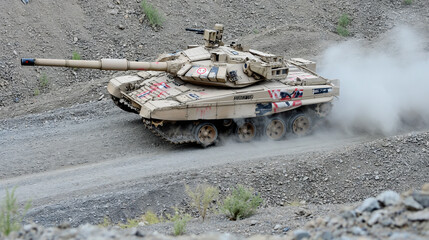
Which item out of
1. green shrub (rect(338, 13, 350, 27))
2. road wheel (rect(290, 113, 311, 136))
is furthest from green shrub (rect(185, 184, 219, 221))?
green shrub (rect(338, 13, 350, 27))

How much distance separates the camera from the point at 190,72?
20.3 m

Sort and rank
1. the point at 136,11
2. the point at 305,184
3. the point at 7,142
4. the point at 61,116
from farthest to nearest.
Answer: the point at 136,11, the point at 61,116, the point at 7,142, the point at 305,184

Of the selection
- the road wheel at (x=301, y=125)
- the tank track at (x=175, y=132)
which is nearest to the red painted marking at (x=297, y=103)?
the road wheel at (x=301, y=125)

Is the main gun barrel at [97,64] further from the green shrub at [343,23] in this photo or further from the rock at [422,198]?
the green shrub at [343,23]

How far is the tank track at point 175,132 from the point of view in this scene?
64.3ft

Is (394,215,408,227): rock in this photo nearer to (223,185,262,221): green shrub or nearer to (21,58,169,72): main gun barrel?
(223,185,262,221): green shrub

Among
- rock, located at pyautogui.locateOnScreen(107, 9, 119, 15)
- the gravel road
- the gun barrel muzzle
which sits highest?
rock, located at pyautogui.locateOnScreen(107, 9, 119, 15)

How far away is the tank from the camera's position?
19.5m

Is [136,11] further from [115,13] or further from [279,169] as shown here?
[279,169]

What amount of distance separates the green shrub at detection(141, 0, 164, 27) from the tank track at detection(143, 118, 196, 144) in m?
11.5

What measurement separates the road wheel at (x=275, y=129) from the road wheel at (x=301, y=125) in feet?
1.23

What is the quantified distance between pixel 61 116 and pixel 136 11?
9.99 meters

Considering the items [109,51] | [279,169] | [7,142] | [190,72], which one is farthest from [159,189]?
[109,51]

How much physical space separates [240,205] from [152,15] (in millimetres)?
18043
